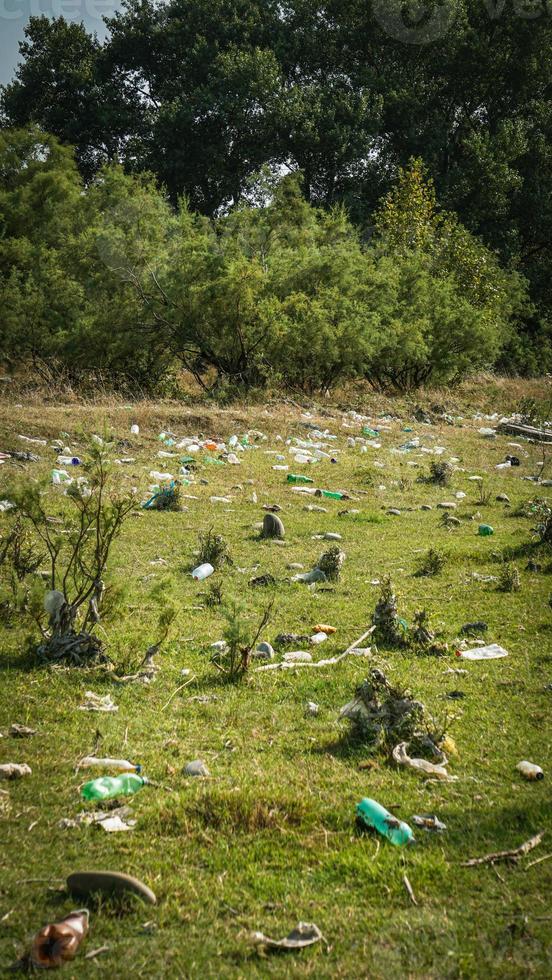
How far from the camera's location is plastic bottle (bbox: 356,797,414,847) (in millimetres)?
2225

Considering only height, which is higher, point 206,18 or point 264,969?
point 206,18

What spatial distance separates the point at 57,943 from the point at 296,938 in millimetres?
525

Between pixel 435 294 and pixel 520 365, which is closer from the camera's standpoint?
pixel 435 294

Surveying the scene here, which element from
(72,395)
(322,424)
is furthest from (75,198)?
(322,424)

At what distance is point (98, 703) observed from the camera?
310 centimetres

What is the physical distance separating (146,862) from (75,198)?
55.1ft

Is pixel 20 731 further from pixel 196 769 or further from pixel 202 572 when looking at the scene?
pixel 202 572

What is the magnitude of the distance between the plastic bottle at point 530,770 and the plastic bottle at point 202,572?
104 inches

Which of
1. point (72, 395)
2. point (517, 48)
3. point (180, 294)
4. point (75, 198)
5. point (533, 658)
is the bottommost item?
point (533, 658)

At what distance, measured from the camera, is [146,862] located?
210 centimetres

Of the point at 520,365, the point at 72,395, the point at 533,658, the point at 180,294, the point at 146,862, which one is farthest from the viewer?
the point at 520,365

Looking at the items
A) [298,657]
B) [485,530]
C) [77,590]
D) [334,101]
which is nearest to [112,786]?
[77,590]

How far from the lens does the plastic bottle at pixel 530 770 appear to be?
2.65m

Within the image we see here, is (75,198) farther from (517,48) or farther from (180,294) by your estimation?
(517,48)
